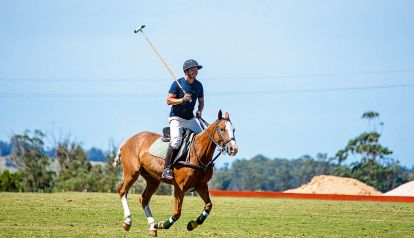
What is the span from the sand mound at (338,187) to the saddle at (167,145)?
40219 mm

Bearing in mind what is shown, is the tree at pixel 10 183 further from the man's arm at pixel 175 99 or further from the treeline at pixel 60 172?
the man's arm at pixel 175 99

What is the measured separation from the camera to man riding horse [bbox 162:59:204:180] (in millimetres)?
17234

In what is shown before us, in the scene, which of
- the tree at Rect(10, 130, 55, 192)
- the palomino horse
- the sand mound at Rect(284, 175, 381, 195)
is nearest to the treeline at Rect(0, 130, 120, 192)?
the tree at Rect(10, 130, 55, 192)

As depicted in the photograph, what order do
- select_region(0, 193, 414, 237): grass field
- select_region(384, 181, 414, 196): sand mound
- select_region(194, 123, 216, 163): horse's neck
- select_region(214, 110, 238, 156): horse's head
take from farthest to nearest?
select_region(384, 181, 414, 196): sand mound
select_region(0, 193, 414, 237): grass field
select_region(194, 123, 216, 163): horse's neck
select_region(214, 110, 238, 156): horse's head

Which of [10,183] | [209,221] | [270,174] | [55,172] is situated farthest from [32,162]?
[270,174]

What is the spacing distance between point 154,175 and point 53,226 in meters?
2.70

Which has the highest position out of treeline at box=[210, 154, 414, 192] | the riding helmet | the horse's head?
treeline at box=[210, 154, 414, 192]

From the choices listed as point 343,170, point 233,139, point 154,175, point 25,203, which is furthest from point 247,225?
point 343,170

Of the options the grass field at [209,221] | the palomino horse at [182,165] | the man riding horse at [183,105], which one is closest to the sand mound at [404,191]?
the grass field at [209,221]

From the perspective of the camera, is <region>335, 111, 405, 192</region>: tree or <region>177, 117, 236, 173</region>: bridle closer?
<region>177, 117, 236, 173</region>: bridle

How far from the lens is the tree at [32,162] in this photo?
65250 mm

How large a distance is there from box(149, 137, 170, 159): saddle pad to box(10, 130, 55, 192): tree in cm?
4421

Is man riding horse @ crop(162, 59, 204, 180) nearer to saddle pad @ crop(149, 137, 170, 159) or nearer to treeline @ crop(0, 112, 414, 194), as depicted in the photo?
saddle pad @ crop(149, 137, 170, 159)

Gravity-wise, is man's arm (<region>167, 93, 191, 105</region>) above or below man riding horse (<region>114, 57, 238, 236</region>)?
above
